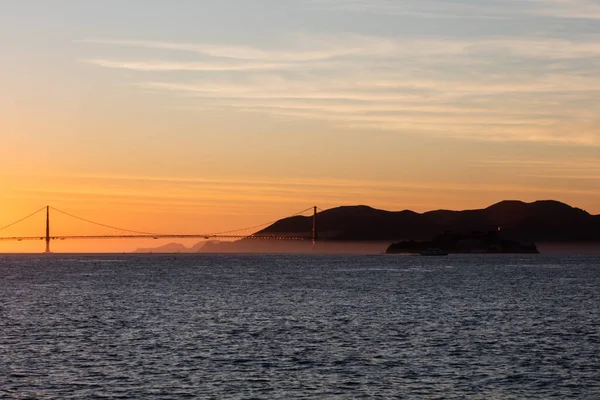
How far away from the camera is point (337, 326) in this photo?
256ft

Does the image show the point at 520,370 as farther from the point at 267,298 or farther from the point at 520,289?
the point at 520,289

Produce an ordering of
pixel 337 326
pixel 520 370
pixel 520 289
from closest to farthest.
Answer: pixel 520 370 → pixel 337 326 → pixel 520 289

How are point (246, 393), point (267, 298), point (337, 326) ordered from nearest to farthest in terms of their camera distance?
point (246, 393)
point (337, 326)
point (267, 298)

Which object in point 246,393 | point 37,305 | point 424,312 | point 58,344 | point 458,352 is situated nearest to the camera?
point 246,393

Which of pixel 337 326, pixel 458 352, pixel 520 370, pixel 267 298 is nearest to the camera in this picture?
pixel 520 370

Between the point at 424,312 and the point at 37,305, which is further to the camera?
the point at 37,305

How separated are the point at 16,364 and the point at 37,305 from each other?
4961cm

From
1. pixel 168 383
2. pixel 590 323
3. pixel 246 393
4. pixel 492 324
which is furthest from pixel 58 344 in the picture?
pixel 590 323

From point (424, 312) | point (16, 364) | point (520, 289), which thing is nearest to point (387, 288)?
point (520, 289)

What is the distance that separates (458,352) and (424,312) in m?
31.9

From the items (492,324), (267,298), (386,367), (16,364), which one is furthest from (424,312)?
(16,364)

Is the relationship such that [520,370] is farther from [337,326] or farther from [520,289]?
[520,289]

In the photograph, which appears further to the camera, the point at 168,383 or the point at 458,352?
the point at 458,352

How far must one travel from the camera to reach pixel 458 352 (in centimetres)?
6072
